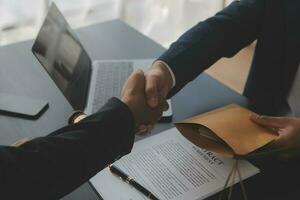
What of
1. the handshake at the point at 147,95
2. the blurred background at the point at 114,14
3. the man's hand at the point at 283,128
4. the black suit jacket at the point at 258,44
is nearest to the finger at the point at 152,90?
the handshake at the point at 147,95

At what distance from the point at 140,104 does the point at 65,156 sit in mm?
246

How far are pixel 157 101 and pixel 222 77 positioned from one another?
181 centimetres

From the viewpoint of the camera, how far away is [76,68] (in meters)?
1.13

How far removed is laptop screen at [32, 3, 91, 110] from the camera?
3.30ft

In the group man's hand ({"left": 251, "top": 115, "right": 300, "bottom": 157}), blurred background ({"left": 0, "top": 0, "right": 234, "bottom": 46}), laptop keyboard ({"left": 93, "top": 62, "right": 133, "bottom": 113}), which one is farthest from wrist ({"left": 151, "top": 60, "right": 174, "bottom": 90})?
blurred background ({"left": 0, "top": 0, "right": 234, "bottom": 46})

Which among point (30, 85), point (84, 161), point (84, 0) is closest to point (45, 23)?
point (30, 85)

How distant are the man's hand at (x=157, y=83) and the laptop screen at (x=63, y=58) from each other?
0.20 m

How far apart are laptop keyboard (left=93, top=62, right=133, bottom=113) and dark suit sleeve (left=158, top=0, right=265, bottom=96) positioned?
0.16 meters

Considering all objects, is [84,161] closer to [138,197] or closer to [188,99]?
[138,197]

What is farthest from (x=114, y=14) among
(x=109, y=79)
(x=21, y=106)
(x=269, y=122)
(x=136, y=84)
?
(x=269, y=122)

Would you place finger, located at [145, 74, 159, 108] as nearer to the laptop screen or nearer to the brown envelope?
the brown envelope

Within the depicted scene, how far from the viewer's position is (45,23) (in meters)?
1.08

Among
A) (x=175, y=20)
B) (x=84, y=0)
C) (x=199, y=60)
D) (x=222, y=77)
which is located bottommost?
Answer: (x=222, y=77)

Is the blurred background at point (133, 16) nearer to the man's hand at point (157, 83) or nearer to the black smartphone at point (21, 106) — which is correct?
the black smartphone at point (21, 106)
